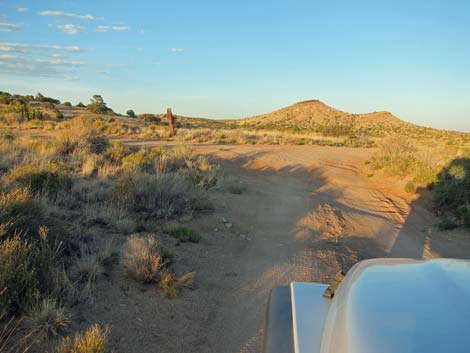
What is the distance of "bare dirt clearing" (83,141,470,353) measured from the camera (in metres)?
4.57

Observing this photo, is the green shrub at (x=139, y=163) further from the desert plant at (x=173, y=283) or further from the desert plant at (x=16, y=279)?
the desert plant at (x=16, y=279)

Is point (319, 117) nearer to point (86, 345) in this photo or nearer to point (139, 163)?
point (139, 163)

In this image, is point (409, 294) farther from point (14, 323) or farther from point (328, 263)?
point (328, 263)

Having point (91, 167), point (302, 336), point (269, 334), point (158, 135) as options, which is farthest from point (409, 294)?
point (158, 135)

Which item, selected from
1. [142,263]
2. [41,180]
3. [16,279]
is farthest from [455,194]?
[16,279]

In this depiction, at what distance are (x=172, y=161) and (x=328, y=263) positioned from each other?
8586 mm

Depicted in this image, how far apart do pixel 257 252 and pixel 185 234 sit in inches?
55.7

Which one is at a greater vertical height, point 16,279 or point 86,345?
point 16,279

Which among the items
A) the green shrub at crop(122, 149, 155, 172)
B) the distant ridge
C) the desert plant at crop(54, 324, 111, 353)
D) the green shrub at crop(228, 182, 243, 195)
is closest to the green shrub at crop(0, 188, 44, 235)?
the desert plant at crop(54, 324, 111, 353)

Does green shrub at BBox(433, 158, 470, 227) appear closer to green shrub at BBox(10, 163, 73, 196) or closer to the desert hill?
green shrub at BBox(10, 163, 73, 196)

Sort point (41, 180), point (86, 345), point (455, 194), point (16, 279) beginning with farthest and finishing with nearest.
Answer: point (455, 194) → point (41, 180) → point (16, 279) → point (86, 345)

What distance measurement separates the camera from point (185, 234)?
291 inches

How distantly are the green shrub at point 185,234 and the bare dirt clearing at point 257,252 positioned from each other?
0.17m

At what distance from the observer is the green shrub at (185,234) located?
727 centimetres
